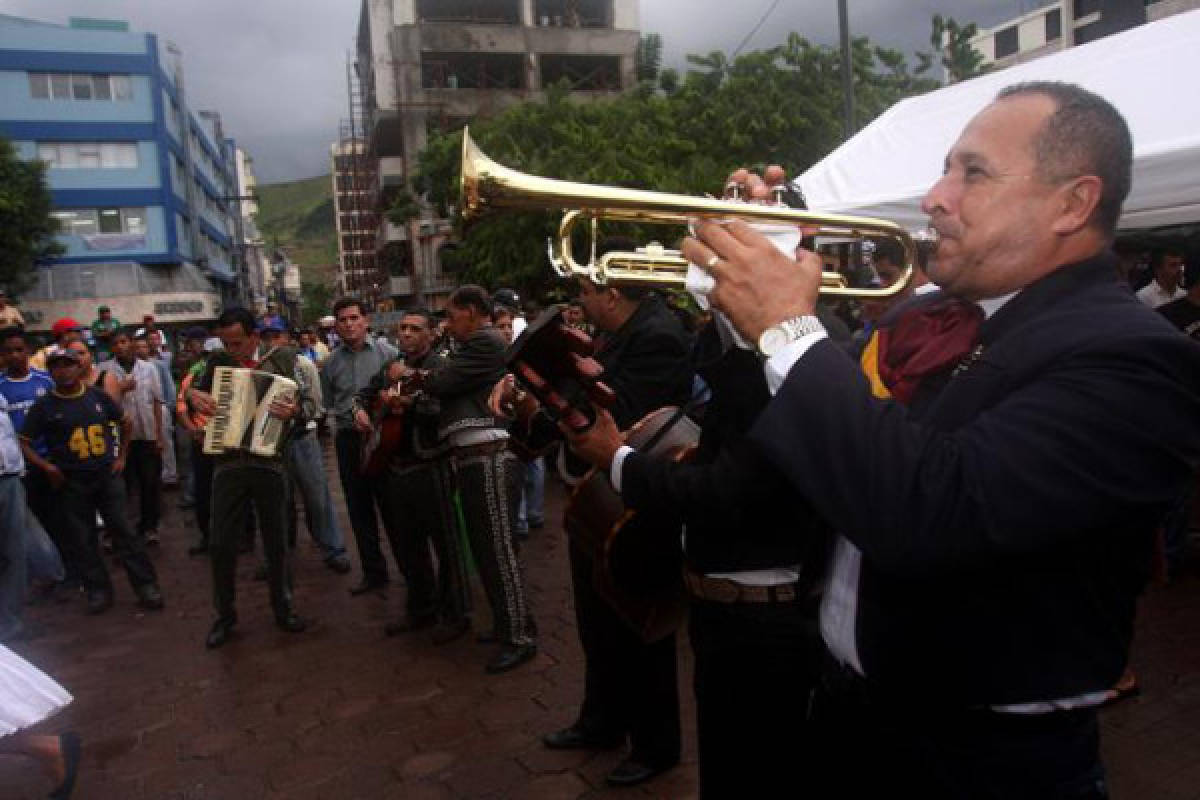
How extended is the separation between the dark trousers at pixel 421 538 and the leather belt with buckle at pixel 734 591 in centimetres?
314

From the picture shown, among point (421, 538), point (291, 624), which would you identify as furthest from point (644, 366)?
point (291, 624)

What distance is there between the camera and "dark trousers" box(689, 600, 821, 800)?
2201mm

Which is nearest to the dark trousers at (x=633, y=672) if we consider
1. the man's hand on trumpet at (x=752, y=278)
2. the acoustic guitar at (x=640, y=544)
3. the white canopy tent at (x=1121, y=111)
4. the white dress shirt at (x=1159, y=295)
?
the acoustic guitar at (x=640, y=544)

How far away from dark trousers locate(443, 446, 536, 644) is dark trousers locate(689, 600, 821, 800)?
2608 mm

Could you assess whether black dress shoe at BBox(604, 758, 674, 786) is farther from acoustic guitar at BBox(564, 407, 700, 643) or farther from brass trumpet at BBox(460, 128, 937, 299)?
brass trumpet at BBox(460, 128, 937, 299)

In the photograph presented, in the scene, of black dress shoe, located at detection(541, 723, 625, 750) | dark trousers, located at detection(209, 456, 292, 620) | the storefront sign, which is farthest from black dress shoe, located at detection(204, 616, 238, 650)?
the storefront sign

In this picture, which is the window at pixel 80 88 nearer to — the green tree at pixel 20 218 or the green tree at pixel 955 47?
the green tree at pixel 20 218

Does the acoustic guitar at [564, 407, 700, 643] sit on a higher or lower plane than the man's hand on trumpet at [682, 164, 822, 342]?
lower

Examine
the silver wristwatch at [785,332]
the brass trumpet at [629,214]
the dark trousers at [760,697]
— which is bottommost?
the dark trousers at [760,697]

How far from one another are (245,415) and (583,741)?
3244 mm

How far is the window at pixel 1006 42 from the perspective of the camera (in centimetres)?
5625

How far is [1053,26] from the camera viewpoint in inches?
2088

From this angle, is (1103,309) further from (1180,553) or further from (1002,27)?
(1002,27)

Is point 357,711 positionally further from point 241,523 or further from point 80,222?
point 80,222
